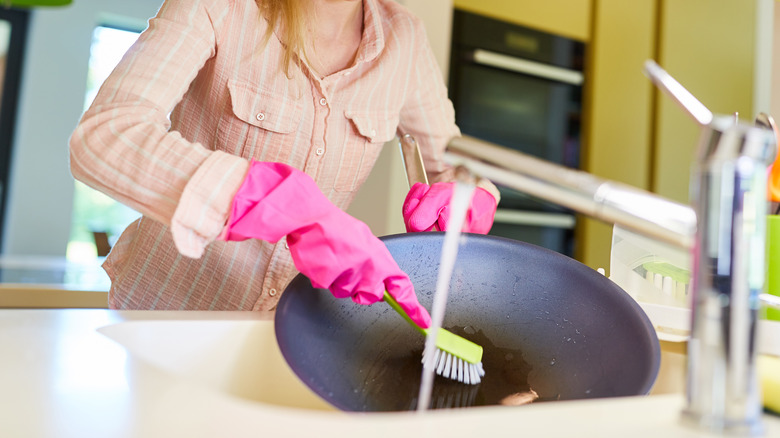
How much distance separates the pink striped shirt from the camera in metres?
0.67

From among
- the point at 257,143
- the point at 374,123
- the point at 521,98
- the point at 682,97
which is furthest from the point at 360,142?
the point at 521,98

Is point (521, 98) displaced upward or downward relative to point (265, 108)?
upward

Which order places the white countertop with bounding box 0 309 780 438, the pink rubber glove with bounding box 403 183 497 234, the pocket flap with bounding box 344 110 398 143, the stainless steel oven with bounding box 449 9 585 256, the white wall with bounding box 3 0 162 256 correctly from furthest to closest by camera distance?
1. the white wall with bounding box 3 0 162 256
2. the stainless steel oven with bounding box 449 9 585 256
3. the pocket flap with bounding box 344 110 398 143
4. the pink rubber glove with bounding box 403 183 497 234
5. the white countertop with bounding box 0 309 780 438

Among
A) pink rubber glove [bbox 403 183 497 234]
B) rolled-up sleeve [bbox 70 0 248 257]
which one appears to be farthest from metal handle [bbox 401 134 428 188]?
rolled-up sleeve [bbox 70 0 248 257]

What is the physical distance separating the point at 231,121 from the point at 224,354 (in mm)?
424

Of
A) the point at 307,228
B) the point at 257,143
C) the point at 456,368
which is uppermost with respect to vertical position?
the point at 257,143

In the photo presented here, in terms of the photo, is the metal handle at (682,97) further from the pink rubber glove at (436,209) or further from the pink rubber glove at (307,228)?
the pink rubber glove at (436,209)

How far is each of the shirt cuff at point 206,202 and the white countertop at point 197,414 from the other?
0.16 meters

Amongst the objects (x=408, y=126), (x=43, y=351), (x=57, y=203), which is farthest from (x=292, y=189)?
(x=57, y=203)

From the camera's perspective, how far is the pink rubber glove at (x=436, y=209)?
35.2 inches

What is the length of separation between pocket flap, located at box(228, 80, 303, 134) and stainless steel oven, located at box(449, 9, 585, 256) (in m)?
1.23

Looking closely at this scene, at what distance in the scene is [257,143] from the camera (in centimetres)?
96

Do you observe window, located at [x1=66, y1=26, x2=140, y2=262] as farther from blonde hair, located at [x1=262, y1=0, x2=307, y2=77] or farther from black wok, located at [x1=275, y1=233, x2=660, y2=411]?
black wok, located at [x1=275, y1=233, x2=660, y2=411]

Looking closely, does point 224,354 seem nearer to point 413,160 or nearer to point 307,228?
point 307,228
